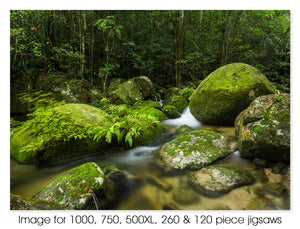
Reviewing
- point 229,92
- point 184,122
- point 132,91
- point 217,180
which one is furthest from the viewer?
point 132,91

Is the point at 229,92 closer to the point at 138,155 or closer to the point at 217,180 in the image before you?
the point at 217,180

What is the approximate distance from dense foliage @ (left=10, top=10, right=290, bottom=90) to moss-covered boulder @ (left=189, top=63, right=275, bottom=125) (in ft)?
10.8

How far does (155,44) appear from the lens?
28.3 feet

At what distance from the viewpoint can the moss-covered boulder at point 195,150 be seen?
299 cm

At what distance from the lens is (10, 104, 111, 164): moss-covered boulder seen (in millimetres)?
3135

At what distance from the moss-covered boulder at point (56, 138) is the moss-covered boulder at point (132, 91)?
3589mm

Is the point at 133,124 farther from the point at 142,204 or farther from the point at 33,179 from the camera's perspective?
the point at 33,179

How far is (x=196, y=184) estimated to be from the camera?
257cm

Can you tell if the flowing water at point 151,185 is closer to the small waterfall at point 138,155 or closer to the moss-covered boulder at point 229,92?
the small waterfall at point 138,155

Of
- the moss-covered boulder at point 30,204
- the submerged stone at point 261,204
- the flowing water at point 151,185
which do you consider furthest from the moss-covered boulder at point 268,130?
the moss-covered boulder at point 30,204

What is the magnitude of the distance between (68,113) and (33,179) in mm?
1600

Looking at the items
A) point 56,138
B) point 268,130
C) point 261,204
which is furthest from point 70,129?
point 268,130

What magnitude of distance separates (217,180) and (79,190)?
2.21m
